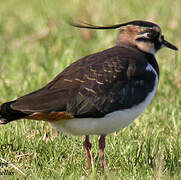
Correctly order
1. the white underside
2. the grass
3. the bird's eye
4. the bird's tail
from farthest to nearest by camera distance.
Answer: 1. the bird's eye
2. the grass
3. the white underside
4. the bird's tail

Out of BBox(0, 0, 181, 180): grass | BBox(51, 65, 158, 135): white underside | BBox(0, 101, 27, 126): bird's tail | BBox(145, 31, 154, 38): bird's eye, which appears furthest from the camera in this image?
BBox(145, 31, 154, 38): bird's eye

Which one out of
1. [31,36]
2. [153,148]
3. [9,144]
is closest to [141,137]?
[153,148]

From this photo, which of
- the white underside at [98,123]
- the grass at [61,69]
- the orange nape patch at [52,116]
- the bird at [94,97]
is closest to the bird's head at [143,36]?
the bird at [94,97]

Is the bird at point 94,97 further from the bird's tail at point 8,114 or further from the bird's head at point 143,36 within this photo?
the bird's head at point 143,36

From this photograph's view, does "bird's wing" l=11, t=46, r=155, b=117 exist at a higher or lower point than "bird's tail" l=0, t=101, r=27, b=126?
higher

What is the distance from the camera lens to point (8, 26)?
10891 mm

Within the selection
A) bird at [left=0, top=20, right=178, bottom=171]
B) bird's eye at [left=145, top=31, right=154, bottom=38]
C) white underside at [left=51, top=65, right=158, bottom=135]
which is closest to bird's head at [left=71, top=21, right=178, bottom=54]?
bird's eye at [left=145, top=31, right=154, bottom=38]

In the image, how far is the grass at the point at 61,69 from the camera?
Answer: 17.3ft

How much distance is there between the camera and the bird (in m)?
4.99

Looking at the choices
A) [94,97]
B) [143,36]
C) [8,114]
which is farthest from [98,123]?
[143,36]

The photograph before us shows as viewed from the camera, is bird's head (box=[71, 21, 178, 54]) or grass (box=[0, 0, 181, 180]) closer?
grass (box=[0, 0, 181, 180])

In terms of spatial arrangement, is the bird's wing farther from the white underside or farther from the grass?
the grass

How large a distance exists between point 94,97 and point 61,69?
299cm

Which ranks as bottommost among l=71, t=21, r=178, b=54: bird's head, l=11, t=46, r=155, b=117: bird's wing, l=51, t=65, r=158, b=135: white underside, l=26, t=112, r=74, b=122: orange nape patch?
l=51, t=65, r=158, b=135: white underside
